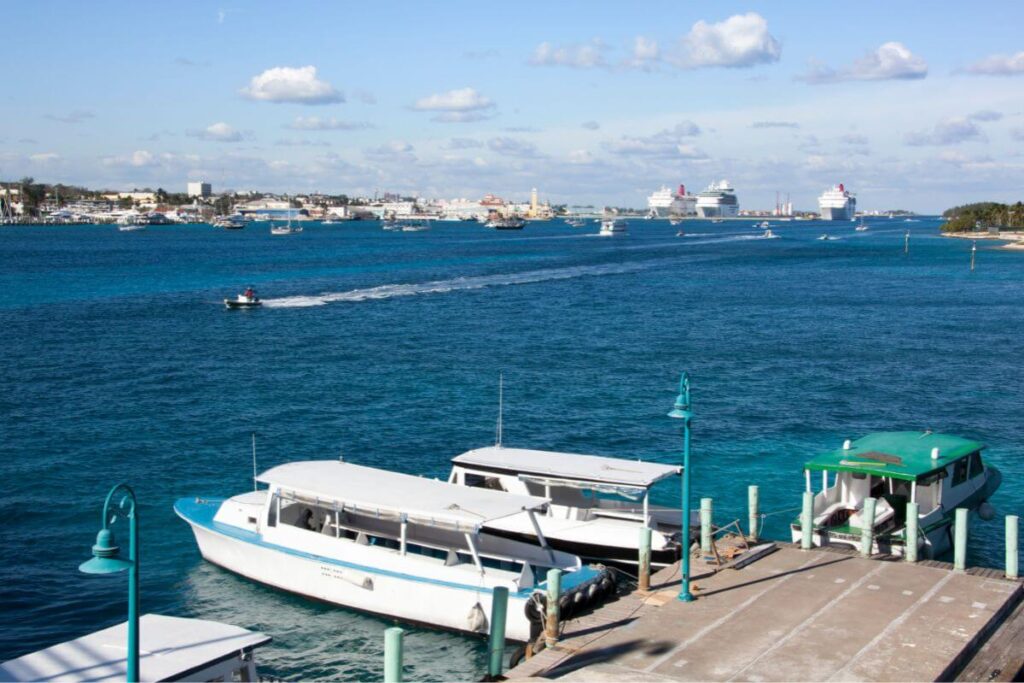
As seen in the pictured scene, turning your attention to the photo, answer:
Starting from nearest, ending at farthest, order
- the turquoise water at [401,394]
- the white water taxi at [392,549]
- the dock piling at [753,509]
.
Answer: the white water taxi at [392,549]
the dock piling at [753,509]
the turquoise water at [401,394]

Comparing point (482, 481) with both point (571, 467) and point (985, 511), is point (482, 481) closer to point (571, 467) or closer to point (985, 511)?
point (571, 467)

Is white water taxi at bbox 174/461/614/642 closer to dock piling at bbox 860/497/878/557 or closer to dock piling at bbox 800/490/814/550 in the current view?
dock piling at bbox 800/490/814/550

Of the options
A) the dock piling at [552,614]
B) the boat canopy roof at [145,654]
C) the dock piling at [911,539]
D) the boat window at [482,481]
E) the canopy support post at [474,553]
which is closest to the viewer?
the boat canopy roof at [145,654]

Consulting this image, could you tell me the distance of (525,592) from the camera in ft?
75.7

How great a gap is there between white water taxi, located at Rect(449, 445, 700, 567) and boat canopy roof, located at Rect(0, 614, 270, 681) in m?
10.3

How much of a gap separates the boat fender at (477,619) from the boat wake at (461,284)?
73209 mm

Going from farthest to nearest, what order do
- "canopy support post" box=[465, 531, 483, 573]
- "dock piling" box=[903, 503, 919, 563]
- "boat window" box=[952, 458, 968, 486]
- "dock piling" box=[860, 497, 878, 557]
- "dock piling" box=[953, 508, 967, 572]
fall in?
"boat window" box=[952, 458, 968, 486] < "dock piling" box=[860, 497, 878, 557] < "canopy support post" box=[465, 531, 483, 573] < "dock piling" box=[903, 503, 919, 563] < "dock piling" box=[953, 508, 967, 572]

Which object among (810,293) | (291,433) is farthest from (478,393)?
(810,293)

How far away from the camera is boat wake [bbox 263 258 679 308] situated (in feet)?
324

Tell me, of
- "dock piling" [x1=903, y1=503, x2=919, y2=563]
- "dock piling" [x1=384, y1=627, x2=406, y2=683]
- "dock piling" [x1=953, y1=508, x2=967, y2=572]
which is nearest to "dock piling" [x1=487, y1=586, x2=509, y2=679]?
"dock piling" [x1=384, y1=627, x2=406, y2=683]

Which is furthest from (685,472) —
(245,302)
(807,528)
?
(245,302)

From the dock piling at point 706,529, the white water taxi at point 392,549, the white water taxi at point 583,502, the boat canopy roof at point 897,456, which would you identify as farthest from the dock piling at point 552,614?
the boat canopy roof at point 897,456

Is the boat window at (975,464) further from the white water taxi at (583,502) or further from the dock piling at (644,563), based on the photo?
the dock piling at (644,563)

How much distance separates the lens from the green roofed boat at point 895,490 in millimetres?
27417
